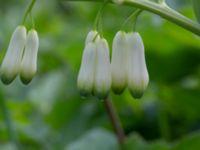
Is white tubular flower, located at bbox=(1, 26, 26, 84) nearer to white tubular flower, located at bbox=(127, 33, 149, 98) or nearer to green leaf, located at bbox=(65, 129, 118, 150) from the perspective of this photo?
white tubular flower, located at bbox=(127, 33, 149, 98)

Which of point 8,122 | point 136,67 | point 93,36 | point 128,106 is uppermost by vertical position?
point 93,36

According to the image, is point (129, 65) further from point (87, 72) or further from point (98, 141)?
point (98, 141)

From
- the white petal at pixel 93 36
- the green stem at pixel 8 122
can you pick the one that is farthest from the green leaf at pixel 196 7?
the green stem at pixel 8 122

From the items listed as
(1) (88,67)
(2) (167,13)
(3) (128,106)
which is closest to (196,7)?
(2) (167,13)

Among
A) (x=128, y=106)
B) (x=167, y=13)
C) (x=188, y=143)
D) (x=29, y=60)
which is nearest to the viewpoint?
(x=167, y=13)

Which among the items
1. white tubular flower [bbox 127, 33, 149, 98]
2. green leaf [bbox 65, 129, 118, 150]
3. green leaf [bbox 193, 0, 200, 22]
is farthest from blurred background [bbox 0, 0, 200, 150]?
green leaf [bbox 193, 0, 200, 22]

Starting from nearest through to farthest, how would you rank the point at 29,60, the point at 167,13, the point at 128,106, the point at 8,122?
the point at 167,13
the point at 29,60
the point at 8,122
the point at 128,106

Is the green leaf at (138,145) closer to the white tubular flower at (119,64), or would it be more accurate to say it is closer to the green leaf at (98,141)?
the green leaf at (98,141)
